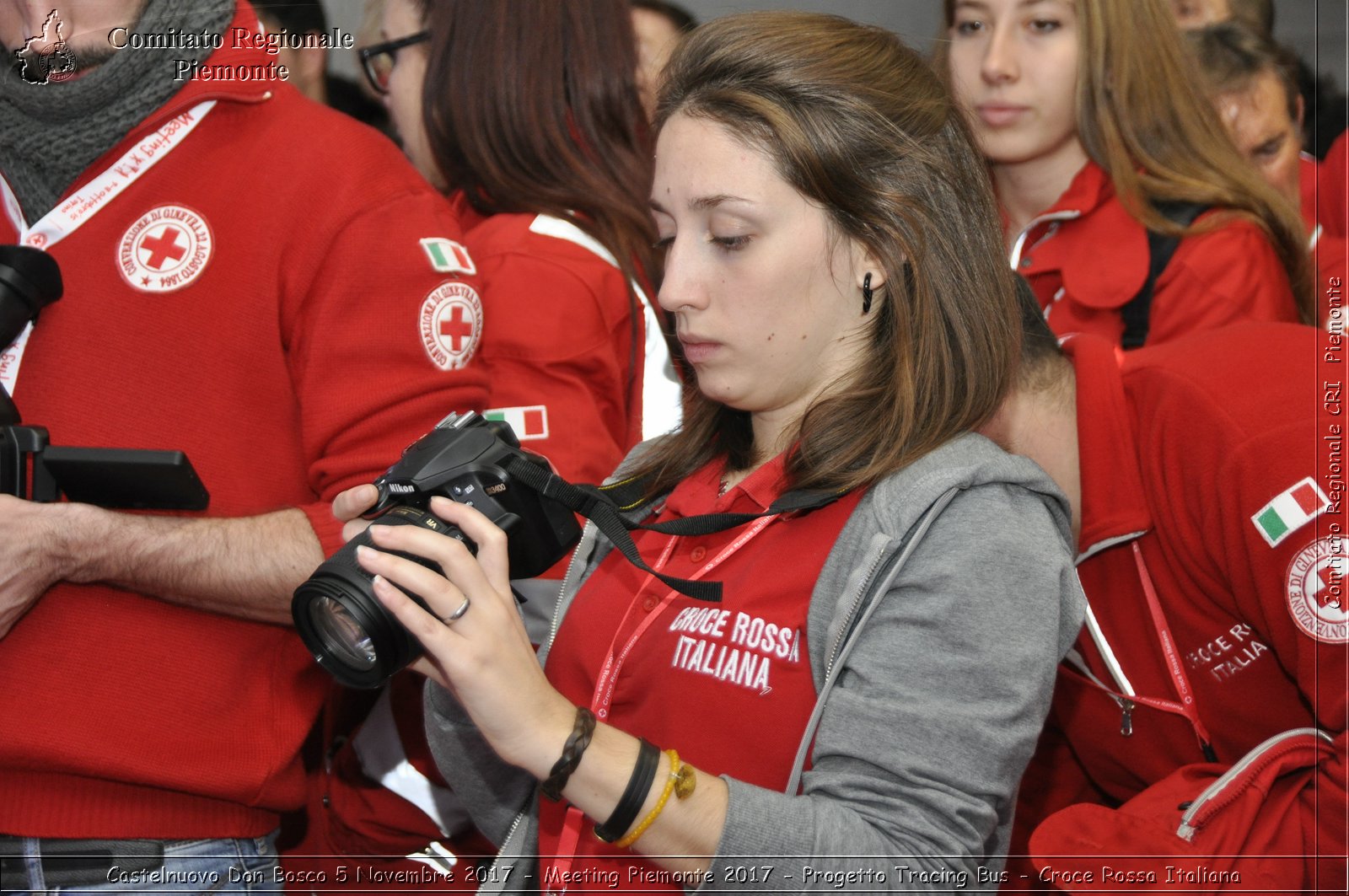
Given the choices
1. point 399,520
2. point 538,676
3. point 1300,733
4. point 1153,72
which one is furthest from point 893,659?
point 1153,72

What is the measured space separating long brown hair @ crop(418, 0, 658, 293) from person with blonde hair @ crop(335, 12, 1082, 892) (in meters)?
0.53

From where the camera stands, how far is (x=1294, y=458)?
1.45 m

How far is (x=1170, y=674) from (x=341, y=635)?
40.4 inches

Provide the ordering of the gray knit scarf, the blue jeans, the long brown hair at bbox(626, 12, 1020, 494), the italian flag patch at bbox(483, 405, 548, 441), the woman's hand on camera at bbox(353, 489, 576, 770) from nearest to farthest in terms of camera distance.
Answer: the woman's hand on camera at bbox(353, 489, 576, 770), the long brown hair at bbox(626, 12, 1020, 494), the blue jeans, the gray knit scarf, the italian flag patch at bbox(483, 405, 548, 441)

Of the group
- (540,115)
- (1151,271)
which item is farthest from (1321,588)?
(540,115)

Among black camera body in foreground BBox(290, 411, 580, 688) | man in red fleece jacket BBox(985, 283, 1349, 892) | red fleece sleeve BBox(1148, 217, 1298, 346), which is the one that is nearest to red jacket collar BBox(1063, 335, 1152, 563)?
man in red fleece jacket BBox(985, 283, 1349, 892)

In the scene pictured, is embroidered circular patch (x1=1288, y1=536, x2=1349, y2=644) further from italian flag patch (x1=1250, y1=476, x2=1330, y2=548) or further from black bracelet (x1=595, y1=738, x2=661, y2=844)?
black bracelet (x1=595, y1=738, x2=661, y2=844)

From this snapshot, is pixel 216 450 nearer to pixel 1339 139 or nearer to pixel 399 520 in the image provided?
pixel 399 520

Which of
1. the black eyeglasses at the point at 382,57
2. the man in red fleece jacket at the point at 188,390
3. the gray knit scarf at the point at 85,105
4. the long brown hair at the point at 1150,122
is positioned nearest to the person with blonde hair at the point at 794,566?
the man in red fleece jacket at the point at 188,390

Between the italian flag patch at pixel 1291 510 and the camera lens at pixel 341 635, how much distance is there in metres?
0.99

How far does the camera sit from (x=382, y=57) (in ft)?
7.50

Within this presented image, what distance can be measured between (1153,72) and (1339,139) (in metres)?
1.02

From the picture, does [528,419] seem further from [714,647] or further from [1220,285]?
[1220,285]

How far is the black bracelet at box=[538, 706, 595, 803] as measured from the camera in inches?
45.8
